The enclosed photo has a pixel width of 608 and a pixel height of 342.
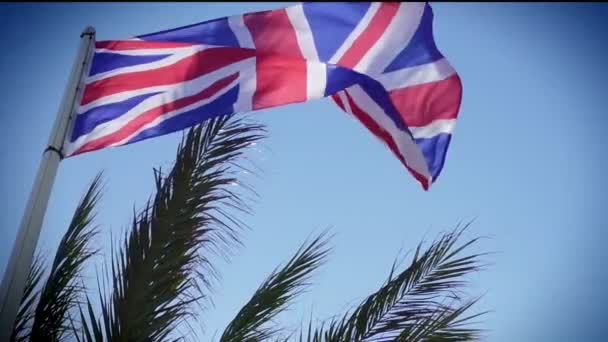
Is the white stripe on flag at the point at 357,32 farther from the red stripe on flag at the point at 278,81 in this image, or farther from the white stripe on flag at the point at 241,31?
the white stripe on flag at the point at 241,31

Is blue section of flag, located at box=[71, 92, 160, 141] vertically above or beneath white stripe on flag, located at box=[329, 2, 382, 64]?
beneath

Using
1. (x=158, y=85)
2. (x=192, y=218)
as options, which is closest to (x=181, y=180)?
(x=192, y=218)

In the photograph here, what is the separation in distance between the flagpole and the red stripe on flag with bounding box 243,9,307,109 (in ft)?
3.45

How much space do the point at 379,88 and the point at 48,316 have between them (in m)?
2.54

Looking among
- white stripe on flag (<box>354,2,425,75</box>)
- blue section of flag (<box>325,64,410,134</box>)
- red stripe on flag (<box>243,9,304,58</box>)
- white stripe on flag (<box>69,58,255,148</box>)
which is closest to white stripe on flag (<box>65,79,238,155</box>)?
white stripe on flag (<box>69,58,255,148</box>)

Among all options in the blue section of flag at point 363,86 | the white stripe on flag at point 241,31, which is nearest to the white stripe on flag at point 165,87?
the white stripe on flag at point 241,31

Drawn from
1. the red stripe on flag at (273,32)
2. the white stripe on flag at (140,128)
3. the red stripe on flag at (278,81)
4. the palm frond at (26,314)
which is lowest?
the palm frond at (26,314)

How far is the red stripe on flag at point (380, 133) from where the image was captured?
324cm

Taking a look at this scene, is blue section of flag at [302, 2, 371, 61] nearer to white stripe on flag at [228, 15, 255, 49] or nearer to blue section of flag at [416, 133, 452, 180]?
white stripe on flag at [228, 15, 255, 49]

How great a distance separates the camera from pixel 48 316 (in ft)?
9.84

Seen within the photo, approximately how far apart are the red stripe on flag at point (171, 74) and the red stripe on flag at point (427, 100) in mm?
1086

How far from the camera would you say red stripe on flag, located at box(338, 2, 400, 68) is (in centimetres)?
344

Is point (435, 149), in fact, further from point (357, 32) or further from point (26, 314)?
point (26, 314)

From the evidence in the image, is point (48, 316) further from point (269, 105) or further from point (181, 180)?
point (269, 105)
